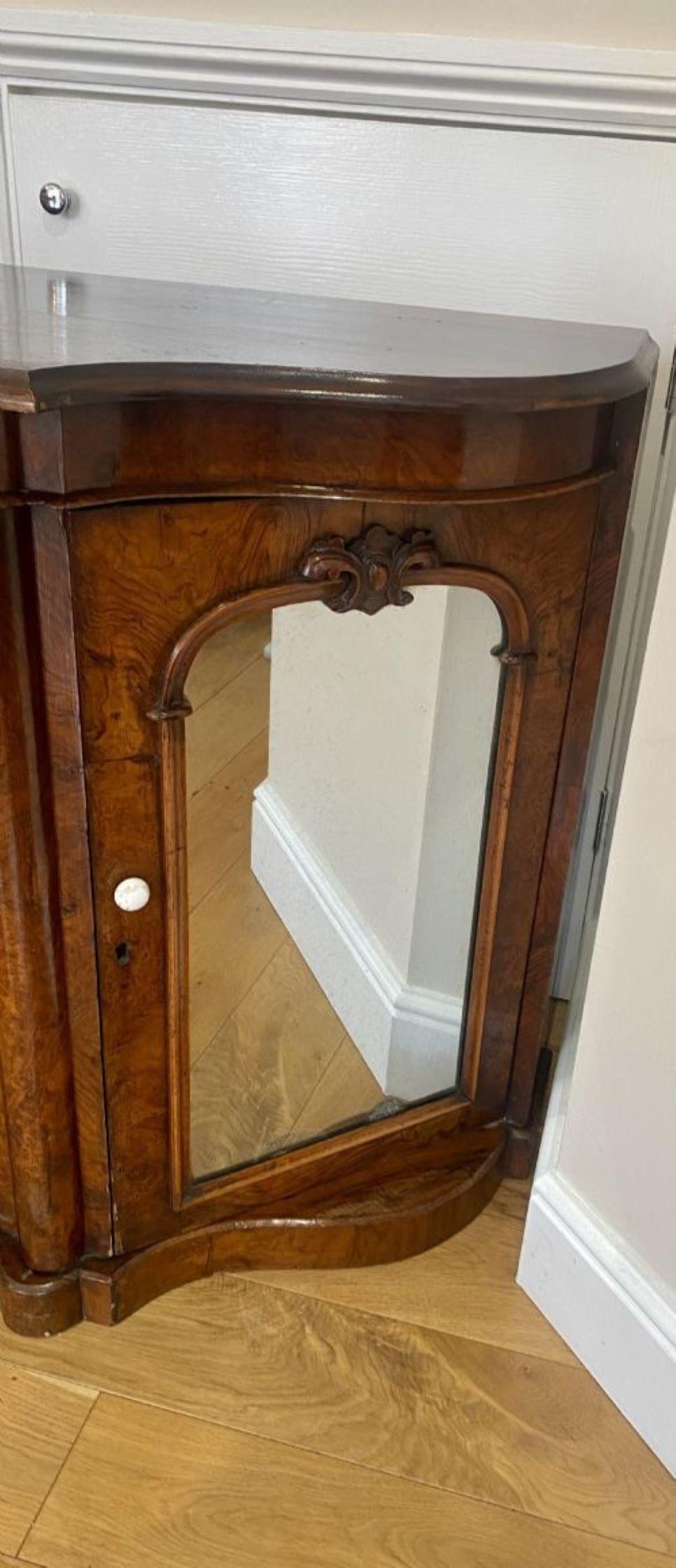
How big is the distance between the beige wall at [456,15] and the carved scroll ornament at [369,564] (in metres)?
0.42

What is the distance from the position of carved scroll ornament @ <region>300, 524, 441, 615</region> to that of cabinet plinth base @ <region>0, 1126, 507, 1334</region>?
50 centimetres

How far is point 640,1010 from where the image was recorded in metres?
0.83

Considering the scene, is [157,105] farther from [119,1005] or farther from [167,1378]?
[167,1378]

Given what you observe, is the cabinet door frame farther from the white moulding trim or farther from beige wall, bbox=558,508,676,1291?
the white moulding trim

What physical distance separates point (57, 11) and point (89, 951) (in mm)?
721

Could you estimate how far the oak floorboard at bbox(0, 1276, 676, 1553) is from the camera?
828mm

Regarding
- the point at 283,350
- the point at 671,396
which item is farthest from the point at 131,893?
the point at 671,396

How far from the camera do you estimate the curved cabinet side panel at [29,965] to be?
67cm

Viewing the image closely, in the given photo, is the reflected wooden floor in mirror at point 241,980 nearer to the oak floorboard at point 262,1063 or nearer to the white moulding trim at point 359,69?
the oak floorboard at point 262,1063

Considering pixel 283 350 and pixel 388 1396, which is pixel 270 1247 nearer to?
pixel 388 1396

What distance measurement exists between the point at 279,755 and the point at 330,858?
0.31 feet

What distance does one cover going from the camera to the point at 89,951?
773 mm

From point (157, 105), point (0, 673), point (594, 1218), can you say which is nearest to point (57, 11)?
point (157, 105)

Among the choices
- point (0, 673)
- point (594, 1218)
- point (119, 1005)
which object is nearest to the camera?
point (0, 673)
